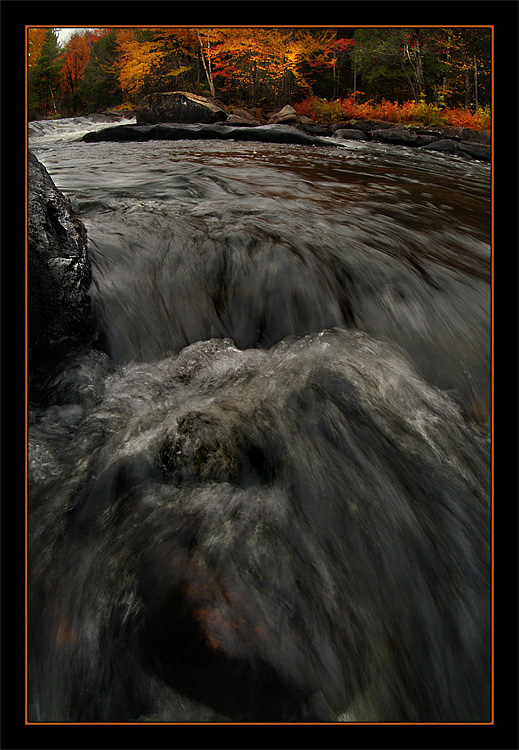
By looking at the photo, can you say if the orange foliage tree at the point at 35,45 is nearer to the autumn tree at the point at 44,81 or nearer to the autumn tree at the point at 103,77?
the autumn tree at the point at 44,81

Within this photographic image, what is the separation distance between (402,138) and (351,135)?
2.47m

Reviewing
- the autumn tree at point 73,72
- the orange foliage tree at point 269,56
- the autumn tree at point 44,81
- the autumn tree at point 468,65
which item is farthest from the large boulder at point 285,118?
the autumn tree at point 73,72

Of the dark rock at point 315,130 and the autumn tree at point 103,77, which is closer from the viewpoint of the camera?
the dark rock at point 315,130

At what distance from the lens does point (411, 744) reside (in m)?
1.11

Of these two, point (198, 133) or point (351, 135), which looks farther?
point (351, 135)

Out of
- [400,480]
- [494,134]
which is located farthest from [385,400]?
[494,134]

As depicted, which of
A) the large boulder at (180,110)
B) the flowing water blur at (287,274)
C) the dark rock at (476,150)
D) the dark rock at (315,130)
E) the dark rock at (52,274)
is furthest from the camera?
the large boulder at (180,110)

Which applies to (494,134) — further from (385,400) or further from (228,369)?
(228,369)

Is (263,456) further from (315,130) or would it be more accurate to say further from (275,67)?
(275,67)

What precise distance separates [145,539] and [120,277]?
188cm

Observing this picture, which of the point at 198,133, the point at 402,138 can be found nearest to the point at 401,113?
the point at 402,138

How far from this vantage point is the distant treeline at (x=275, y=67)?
55.8 ft

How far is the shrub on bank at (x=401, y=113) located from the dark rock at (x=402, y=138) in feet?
7.75

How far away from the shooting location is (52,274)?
2.17 meters
